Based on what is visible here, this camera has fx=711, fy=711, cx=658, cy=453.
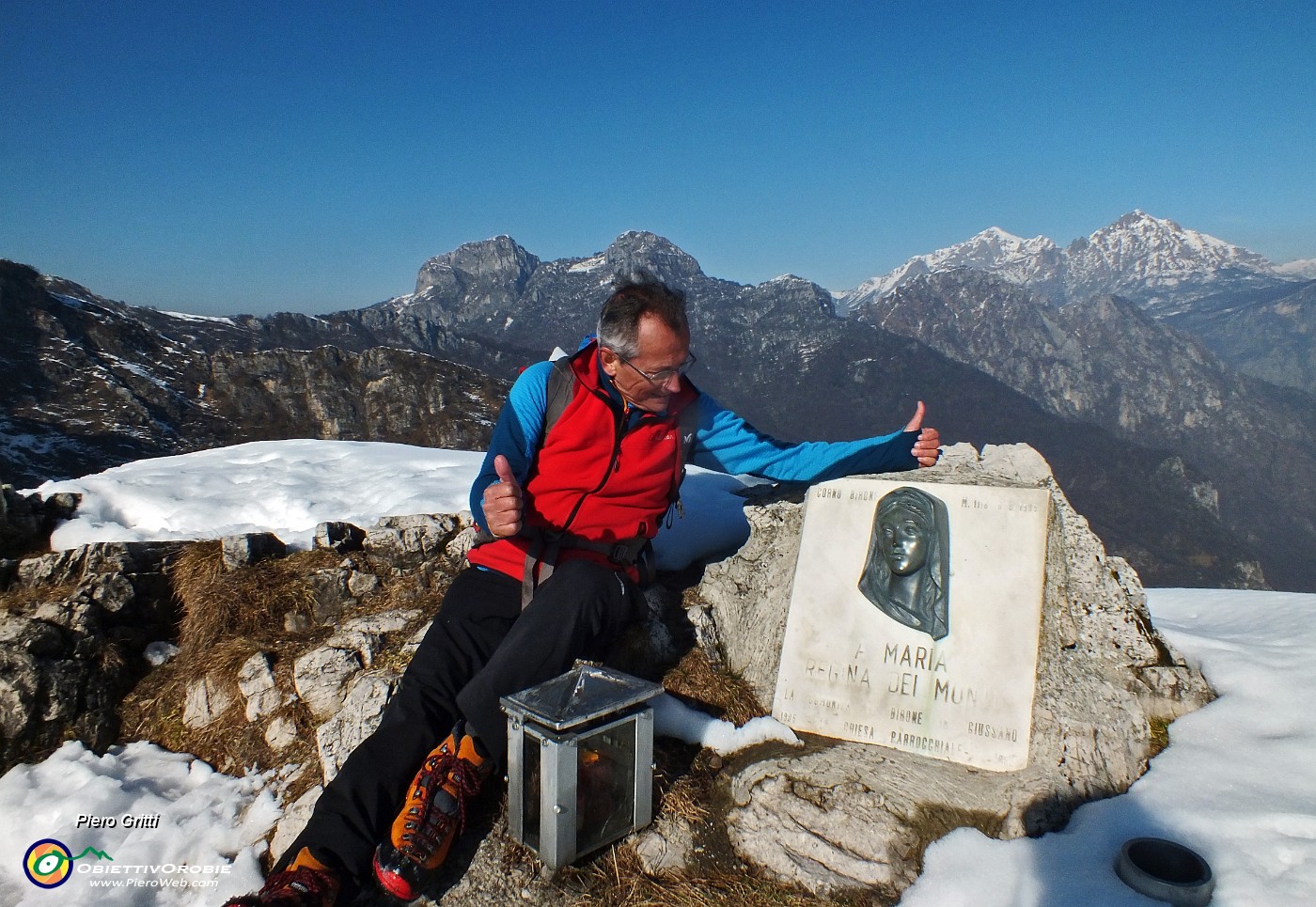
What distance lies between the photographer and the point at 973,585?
4574 mm

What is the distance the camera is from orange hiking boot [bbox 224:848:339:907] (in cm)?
311

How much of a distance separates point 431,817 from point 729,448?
3170 mm

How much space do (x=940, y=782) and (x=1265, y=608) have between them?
15.9 feet

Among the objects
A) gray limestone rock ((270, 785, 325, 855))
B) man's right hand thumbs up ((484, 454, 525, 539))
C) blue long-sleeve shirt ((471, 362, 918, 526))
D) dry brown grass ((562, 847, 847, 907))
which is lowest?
gray limestone rock ((270, 785, 325, 855))

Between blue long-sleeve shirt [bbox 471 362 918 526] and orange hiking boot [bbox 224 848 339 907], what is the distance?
6.81ft

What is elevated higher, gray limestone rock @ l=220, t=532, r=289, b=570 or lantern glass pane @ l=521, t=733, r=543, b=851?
gray limestone rock @ l=220, t=532, r=289, b=570

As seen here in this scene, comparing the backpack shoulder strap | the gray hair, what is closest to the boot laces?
the backpack shoulder strap

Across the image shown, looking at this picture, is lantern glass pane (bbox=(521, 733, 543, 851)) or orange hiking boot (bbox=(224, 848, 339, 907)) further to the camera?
lantern glass pane (bbox=(521, 733, 543, 851))

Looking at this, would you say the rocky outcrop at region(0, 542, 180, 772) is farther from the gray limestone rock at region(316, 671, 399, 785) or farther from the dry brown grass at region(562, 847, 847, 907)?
the dry brown grass at region(562, 847, 847, 907)

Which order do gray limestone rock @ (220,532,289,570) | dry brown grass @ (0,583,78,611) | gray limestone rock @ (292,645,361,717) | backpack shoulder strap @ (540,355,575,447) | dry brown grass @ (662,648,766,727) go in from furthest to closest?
gray limestone rock @ (220,532,289,570) → dry brown grass @ (0,583,78,611) → gray limestone rock @ (292,645,361,717) → dry brown grass @ (662,648,766,727) → backpack shoulder strap @ (540,355,575,447)

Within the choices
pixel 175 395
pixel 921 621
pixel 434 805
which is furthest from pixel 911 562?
pixel 175 395

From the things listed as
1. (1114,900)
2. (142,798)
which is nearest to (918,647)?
(1114,900)

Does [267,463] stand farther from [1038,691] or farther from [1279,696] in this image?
[1279,696]

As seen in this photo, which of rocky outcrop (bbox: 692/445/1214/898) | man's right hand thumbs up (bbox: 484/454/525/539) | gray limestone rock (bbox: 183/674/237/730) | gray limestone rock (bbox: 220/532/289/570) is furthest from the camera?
gray limestone rock (bbox: 220/532/289/570)
